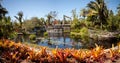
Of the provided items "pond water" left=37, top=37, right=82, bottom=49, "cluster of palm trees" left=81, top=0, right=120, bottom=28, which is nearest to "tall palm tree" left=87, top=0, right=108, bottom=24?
"cluster of palm trees" left=81, top=0, right=120, bottom=28

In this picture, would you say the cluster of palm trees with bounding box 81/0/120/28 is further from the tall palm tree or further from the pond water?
the pond water

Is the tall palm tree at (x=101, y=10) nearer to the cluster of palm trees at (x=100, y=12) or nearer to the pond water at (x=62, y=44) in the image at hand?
the cluster of palm trees at (x=100, y=12)

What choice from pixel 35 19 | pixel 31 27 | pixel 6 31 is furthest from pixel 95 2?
pixel 35 19

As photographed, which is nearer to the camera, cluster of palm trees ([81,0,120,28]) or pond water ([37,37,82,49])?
pond water ([37,37,82,49])

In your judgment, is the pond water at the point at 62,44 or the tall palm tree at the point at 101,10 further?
the tall palm tree at the point at 101,10

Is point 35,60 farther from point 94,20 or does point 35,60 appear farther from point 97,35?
point 94,20

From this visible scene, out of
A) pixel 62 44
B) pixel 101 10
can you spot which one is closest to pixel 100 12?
pixel 101 10

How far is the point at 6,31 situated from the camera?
26.8 metres

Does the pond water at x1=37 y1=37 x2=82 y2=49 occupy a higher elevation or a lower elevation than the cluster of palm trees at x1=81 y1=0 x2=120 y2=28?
lower

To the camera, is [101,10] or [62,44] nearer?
[62,44]

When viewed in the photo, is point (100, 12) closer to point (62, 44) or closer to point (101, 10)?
point (101, 10)

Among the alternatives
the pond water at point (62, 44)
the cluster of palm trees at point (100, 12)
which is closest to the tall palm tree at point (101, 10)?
the cluster of palm trees at point (100, 12)

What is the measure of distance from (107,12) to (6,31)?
72.8 feet

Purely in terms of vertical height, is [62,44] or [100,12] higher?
[100,12]
